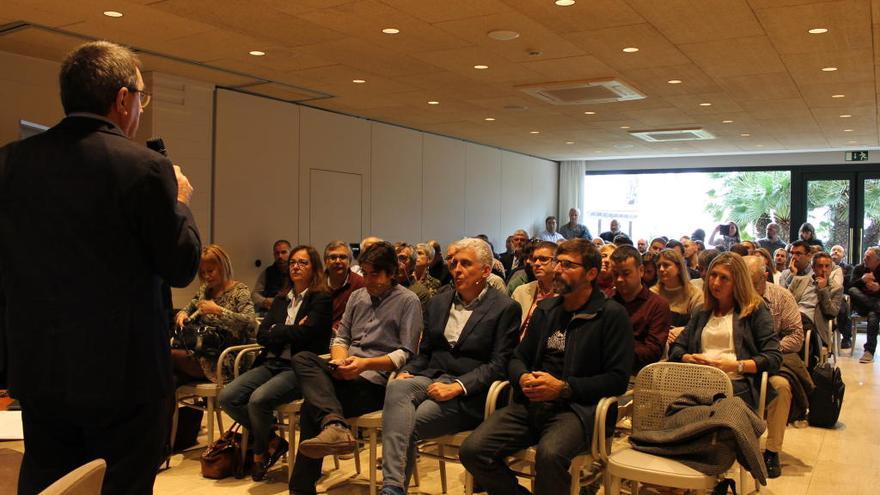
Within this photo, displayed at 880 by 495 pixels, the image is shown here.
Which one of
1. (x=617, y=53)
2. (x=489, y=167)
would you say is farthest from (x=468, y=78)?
(x=489, y=167)

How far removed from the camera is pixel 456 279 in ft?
12.5

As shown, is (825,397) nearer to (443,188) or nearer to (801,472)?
(801,472)

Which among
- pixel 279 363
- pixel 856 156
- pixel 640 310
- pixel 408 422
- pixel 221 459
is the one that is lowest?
pixel 221 459

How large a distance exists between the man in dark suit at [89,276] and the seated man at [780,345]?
3.74 m

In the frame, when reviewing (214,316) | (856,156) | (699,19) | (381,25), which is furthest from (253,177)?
(856,156)

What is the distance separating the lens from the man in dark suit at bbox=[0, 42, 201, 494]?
151 cm

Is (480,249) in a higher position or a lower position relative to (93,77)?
lower

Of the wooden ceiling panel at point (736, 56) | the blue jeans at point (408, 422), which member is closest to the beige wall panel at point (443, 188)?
the wooden ceiling panel at point (736, 56)

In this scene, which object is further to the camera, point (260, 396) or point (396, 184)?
point (396, 184)

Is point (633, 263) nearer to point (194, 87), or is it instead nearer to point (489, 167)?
point (194, 87)

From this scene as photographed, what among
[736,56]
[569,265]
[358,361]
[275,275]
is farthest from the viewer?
[275,275]

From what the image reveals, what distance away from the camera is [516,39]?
6.02 metres

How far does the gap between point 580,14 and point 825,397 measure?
133 inches

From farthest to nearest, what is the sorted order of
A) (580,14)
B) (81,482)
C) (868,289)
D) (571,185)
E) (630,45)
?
(571,185)
(868,289)
(630,45)
(580,14)
(81,482)
